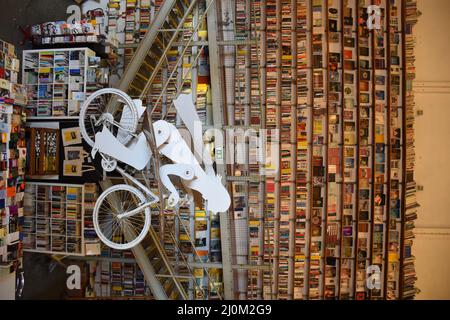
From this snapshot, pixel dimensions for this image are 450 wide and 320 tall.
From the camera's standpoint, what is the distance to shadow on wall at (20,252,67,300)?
426 centimetres

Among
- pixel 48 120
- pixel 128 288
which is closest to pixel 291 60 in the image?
pixel 48 120

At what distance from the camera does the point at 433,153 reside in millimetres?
4402

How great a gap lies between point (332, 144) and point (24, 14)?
13.0 feet

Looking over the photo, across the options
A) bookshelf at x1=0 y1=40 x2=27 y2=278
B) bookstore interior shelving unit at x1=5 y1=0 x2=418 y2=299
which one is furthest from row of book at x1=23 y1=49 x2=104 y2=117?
bookstore interior shelving unit at x1=5 y1=0 x2=418 y2=299

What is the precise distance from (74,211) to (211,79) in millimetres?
2153

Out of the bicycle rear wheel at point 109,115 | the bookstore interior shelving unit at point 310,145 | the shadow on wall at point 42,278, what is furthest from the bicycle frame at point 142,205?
the shadow on wall at point 42,278

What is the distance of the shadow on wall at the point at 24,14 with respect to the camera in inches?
156

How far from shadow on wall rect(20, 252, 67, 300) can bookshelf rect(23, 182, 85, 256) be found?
337 millimetres

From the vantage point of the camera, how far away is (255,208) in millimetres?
4488

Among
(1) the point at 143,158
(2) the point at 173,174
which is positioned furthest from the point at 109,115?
(2) the point at 173,174

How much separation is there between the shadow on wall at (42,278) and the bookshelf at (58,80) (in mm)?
1737

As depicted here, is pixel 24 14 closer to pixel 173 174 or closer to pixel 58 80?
pixel 58 80

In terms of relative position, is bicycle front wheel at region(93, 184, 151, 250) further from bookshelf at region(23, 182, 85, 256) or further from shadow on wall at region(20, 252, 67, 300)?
shadow on wall at region(20, 252, 67, 300)

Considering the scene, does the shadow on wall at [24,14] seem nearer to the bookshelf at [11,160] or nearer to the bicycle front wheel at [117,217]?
the bookshelf at [11,160]
